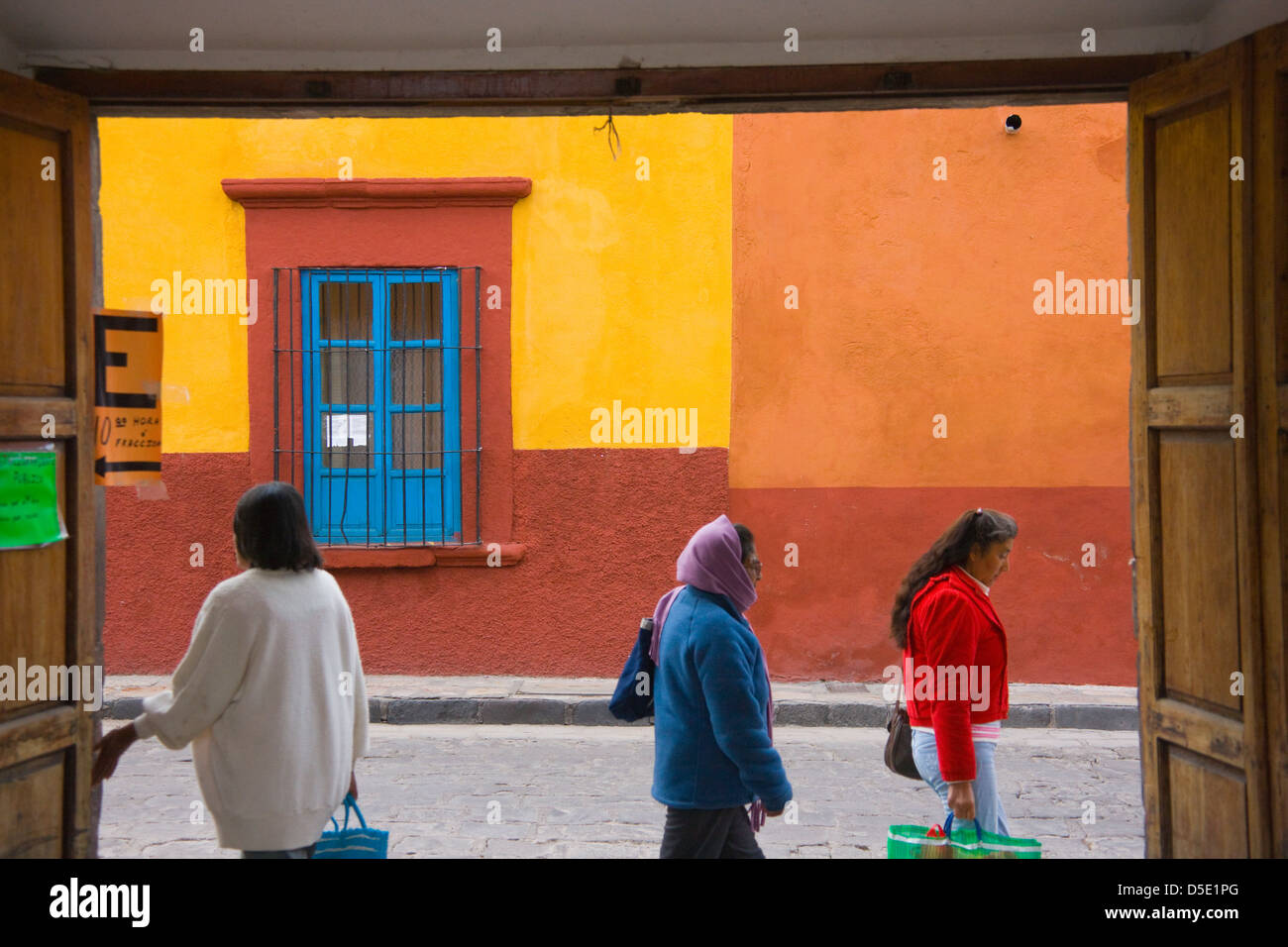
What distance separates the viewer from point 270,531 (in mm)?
3520

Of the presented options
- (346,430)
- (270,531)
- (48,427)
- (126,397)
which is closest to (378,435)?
(346,430)

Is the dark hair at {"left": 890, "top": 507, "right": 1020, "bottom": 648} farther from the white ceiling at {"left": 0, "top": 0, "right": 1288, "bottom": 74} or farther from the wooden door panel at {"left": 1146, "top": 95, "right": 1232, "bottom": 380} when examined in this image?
the white ceiling at {"left": 0, "top": 0, "right": 1288, "bottom": 74}

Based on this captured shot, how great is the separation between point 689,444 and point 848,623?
1.88m

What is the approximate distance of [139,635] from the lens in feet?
32.6

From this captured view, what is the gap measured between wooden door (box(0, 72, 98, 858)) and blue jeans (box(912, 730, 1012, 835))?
2772 millimetres

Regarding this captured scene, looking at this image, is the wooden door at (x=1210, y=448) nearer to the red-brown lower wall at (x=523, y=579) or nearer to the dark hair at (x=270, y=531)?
the dark hair at (x=270, y=531)

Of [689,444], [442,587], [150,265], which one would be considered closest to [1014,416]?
[689,444]

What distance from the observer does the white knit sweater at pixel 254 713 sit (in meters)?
3.41

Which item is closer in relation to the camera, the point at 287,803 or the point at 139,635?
the point at 287,803

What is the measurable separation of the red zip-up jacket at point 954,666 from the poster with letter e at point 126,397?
107 inches

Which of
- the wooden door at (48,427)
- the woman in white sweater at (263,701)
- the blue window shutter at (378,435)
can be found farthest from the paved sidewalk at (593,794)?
the woman in white sweater at (263,701)

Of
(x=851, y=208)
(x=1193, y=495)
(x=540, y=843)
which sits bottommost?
(x=540, y=843)

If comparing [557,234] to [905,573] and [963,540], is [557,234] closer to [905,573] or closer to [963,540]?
[905,573]

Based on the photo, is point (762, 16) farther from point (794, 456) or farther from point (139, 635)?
point (139, 635)
